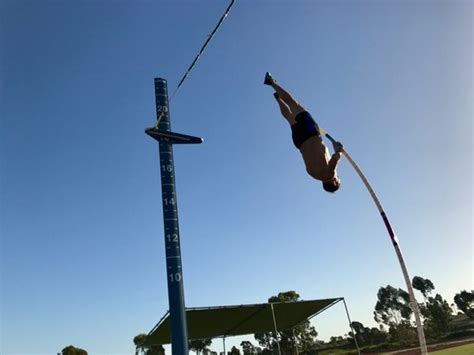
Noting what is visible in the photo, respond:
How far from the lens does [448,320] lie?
43062 millimetres

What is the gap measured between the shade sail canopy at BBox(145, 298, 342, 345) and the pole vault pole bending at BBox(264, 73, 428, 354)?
8.83 meters

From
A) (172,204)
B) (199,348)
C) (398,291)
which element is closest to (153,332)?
(172,204)

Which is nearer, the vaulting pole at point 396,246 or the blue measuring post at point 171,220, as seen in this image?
the vaulting pole at point 396,246

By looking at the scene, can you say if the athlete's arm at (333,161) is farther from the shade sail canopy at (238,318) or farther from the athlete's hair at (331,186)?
the shade sail canopy at (238,318)

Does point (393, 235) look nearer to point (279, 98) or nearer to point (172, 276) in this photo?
point (279, 98)

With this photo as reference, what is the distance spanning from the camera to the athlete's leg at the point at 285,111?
251 inches

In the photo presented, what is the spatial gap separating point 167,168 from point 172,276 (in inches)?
149

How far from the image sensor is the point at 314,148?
19.0 ft

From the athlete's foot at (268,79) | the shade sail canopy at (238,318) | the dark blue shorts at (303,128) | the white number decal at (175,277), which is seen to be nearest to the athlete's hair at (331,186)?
the dark blue shorts at (303,128)

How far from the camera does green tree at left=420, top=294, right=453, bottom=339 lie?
42562 mm

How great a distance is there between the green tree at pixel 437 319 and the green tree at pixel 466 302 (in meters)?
10.2

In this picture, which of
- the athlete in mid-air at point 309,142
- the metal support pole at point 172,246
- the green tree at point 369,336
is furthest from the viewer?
the green tree at point 369,336

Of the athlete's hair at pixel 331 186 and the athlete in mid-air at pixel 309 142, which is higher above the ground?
the athlete in mid-air at pixel 309 142

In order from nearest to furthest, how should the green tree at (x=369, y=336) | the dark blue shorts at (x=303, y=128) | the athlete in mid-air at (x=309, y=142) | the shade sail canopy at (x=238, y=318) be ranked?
the athlete in mid-air at (x=309, y=142), the dark blue shorts at (x=303, y=128), the shade sail canopy at (x=238, y=318), the green tree at (x=369, y=336)
